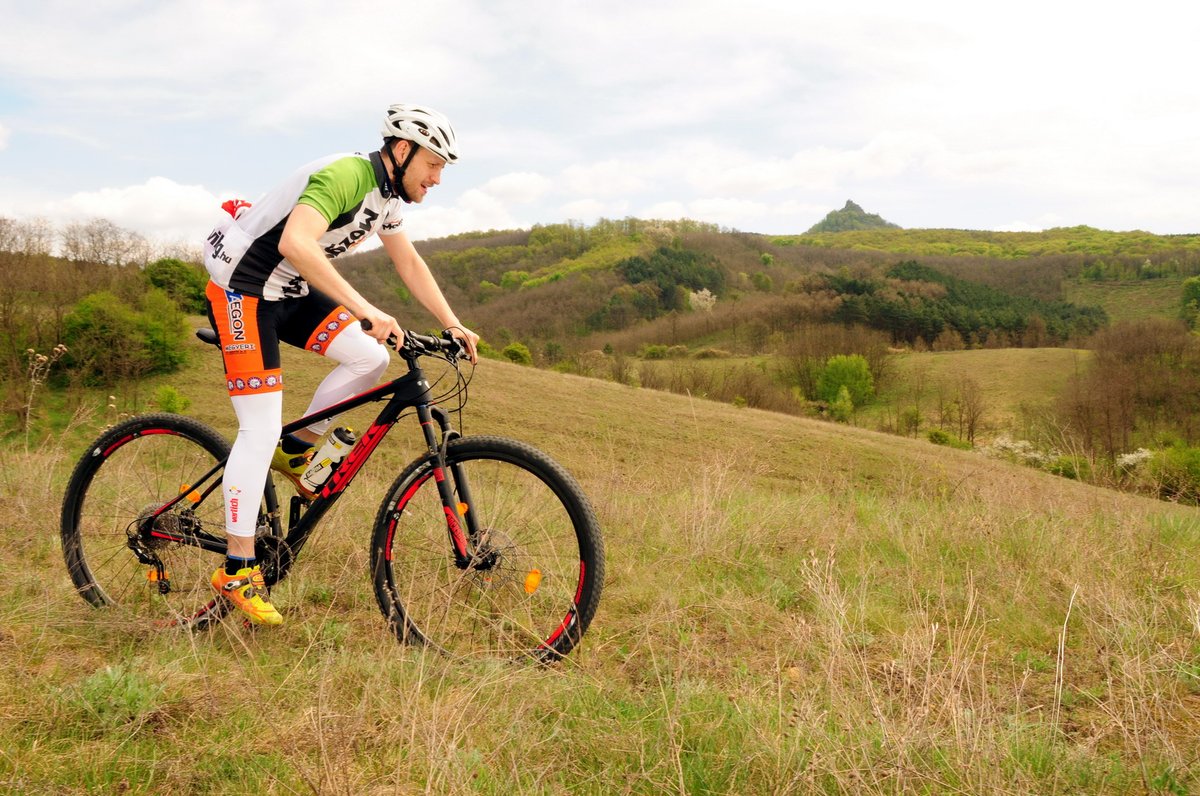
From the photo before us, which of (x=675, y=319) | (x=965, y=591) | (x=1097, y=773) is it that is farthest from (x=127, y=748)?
(x=675, y=319)

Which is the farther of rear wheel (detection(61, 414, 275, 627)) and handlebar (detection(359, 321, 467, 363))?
rear wheel (detection(61, 414, 275, 627))

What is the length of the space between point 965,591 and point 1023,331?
421 feet

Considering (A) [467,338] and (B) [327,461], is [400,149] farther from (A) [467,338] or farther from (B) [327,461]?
(B) [327,461]

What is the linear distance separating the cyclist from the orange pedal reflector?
1020 mm

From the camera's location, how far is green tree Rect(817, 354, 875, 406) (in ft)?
248

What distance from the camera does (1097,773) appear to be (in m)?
2.37

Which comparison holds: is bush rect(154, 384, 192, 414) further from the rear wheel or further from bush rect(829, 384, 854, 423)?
bush rect(829, 384, 854, 423)

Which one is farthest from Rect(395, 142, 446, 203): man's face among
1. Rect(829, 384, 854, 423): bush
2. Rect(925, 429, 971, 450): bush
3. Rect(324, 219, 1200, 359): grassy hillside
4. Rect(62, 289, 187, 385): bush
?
Rect(324, 219, 1200, 359): grassy hillside

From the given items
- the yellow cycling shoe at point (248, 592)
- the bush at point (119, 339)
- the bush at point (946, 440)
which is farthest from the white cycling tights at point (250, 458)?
the bush at point (946, 440)

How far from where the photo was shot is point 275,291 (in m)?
3.66

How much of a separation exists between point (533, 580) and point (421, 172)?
1.92 metres

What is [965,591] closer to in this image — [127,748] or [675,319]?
[127,748]

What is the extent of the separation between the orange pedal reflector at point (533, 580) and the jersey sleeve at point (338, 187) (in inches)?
70.6

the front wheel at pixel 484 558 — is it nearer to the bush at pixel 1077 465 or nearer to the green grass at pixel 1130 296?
Answer: the bush at pixel 1077 465
